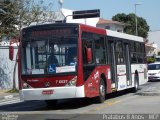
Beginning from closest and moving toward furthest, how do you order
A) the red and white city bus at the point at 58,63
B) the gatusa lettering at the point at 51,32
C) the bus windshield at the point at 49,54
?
the red and white city bus at the point at 58,63, the bus windshield at the point at 49,54, the gatusa lettering at the point at 51,32

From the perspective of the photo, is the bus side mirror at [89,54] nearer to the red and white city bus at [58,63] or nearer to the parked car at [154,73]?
the red and white city bus at [58,63]

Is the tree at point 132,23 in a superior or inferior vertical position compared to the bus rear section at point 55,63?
superior

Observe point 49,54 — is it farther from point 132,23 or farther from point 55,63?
point 132,23

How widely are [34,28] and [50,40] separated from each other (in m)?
Answer: 0.87

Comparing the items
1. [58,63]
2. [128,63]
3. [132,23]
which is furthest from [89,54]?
[132,23]

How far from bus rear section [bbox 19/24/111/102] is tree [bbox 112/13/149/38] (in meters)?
75.3

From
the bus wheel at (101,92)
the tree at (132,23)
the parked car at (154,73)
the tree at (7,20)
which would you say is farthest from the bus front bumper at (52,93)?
the tree at (132,23)

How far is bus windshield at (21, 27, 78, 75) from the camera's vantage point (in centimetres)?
1614

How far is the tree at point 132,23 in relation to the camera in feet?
308

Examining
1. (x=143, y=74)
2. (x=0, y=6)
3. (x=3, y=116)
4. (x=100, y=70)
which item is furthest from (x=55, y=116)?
(x=0, y=6)

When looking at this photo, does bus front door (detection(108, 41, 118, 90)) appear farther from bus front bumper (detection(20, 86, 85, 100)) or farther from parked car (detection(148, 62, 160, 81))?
parked car (detection(148, 62, 160, 81))

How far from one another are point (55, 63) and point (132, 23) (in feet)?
262

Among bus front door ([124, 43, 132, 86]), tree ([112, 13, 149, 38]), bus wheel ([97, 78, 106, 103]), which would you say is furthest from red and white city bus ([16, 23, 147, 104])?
tree ([112, 13, 149, 38])

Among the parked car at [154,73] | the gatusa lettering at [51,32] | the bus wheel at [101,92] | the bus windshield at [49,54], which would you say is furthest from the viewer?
the parked car at [154,73]
